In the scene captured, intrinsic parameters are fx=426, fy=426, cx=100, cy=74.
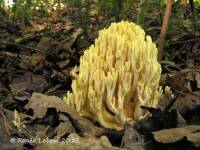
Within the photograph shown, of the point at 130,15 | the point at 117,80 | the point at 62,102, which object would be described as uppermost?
the point at 130,15

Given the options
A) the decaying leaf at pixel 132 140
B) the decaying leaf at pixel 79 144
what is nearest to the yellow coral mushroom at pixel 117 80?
the decaying leaf at pixel 132 140

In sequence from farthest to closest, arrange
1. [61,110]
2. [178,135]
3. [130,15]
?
[130,15], [61,110], [178,135]

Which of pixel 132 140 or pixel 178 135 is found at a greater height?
pixel 178 135

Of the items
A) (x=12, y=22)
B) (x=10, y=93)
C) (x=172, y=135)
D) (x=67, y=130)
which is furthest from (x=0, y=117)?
(x=12, y=22)

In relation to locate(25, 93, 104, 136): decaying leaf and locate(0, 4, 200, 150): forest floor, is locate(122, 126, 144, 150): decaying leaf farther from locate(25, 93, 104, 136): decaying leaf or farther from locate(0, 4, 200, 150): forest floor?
locate(25, 93, 104, 136): decaying leaf

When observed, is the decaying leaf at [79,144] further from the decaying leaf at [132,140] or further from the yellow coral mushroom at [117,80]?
the yellow coral mushroom at [117,80]

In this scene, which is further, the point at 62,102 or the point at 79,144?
the point at 62,102

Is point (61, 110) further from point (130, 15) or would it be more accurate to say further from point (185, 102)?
point (130, 15)

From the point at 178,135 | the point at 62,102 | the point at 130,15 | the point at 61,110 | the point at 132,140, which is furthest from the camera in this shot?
the point at 130,15

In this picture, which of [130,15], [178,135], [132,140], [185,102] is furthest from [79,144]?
[130,15]
